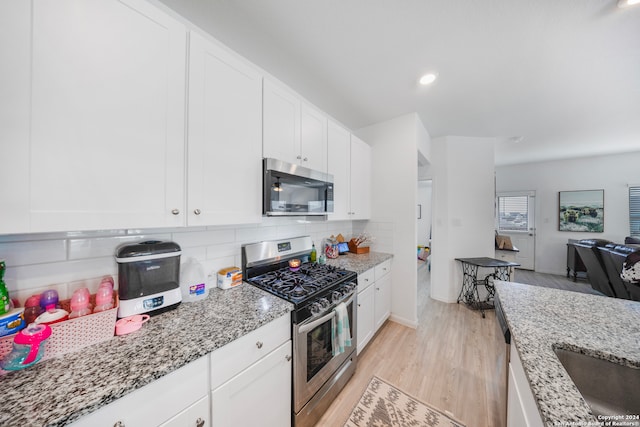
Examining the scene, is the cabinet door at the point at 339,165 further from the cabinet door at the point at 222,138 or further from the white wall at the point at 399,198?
the cabinet door at the point at 222,138

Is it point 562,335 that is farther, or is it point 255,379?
point 255,379

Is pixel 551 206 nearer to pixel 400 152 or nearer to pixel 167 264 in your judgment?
pixel 400 152

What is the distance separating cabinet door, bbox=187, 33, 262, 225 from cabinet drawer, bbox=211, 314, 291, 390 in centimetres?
63

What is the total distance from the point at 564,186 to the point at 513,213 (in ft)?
3.48

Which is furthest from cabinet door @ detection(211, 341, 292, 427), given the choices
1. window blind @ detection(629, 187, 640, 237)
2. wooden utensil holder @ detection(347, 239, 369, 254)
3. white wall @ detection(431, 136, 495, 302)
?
window blind @ detection(629, 187, 640, 237)

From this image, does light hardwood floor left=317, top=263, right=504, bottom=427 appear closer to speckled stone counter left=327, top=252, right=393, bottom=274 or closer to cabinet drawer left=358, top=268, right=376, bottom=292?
cabinet drawer left=358, top=268, right=376, bottom=292

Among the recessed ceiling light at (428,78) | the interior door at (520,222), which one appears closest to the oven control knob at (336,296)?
the recessed ceiling light at (428,78)

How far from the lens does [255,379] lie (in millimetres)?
1030

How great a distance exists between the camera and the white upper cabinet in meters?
1.46

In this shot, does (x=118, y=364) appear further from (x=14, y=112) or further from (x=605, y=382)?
(x=605, y=382)

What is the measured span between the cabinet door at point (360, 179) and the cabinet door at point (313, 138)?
56 centimetres

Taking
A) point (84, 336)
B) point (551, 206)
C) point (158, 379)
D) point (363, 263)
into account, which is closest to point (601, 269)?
point (551, 206)

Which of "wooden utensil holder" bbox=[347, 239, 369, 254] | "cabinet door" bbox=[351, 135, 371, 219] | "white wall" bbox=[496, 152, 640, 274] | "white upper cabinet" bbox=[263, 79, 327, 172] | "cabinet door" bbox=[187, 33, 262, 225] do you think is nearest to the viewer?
"cabinet door" bbox=[187, 33, 262, 225]

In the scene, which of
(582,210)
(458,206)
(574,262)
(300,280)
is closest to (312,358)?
(300,280)
